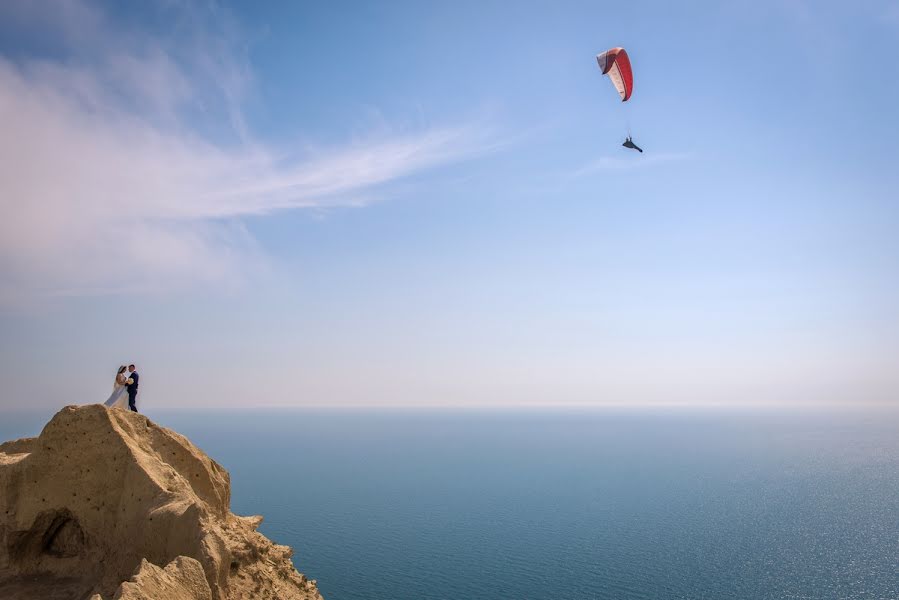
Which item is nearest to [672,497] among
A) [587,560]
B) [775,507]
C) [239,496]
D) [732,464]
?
[775,507]

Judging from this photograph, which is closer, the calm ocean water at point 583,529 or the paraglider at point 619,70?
the paraglider at point 619,70

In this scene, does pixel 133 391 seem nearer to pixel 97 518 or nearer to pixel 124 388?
pixel 124 388

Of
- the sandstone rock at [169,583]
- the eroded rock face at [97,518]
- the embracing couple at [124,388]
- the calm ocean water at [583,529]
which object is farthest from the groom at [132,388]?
the calm ocean water at [583,529]

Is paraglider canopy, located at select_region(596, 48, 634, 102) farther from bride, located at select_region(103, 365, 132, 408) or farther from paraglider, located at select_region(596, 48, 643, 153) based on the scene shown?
bride, located at select_region(103, 365, 132, 408)

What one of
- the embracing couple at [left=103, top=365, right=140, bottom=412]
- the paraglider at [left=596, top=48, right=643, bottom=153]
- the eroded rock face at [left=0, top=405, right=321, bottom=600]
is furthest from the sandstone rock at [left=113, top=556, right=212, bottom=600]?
the paraglider at [left=596, top=48, right=643, bottom=153]

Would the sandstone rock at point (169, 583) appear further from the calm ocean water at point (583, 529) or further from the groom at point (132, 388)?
the calm ocean water at point (583, 529)

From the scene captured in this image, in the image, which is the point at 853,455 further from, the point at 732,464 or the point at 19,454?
the point at 19,454

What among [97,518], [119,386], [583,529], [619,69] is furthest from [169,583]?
[583,529]
